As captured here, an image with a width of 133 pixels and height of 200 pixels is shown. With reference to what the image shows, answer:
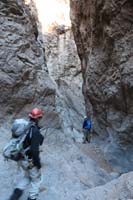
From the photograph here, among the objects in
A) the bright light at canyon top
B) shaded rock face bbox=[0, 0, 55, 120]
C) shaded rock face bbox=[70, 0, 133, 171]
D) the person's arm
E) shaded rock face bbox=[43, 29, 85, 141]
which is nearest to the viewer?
the person's arm

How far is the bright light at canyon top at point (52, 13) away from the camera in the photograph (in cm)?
3528

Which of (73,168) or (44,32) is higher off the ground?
(44,32)

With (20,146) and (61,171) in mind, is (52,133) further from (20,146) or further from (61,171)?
(20,146)

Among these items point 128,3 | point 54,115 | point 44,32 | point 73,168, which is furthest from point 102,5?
point 44,32

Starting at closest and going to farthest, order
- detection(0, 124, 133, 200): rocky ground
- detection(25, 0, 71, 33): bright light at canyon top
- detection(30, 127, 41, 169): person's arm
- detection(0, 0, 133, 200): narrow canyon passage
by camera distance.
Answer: detection(30, 127, 41, 169): person's arm, detection(0, 124, 133, 200): rocky ground, detection(0, 0, 133, 200): narrow canyon passage, detection(25, 0, 71, 33): bright light at canyon top

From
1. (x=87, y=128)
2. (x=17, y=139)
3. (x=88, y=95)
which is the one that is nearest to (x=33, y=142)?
(x=17, y=139)

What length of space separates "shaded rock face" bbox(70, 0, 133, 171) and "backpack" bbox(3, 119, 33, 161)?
7.14 metres

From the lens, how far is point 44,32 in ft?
113

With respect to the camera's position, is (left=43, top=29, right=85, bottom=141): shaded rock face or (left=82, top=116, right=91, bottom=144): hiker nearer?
(left=82, top=116, right=91, bottom=144): hiker

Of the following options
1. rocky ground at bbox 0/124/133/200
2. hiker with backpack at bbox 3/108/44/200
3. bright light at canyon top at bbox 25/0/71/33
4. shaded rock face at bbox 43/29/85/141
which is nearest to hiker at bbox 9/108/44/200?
hiker with backpack at bbox 3/108/44/200

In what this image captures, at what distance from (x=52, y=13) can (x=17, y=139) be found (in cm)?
3215

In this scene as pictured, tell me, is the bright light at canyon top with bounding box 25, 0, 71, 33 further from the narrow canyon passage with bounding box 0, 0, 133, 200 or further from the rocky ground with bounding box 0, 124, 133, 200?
the rocky ground with bounding box 0, 124, 133, 200

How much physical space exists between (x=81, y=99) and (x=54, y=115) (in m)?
19.3

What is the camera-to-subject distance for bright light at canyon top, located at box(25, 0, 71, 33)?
3528cm
